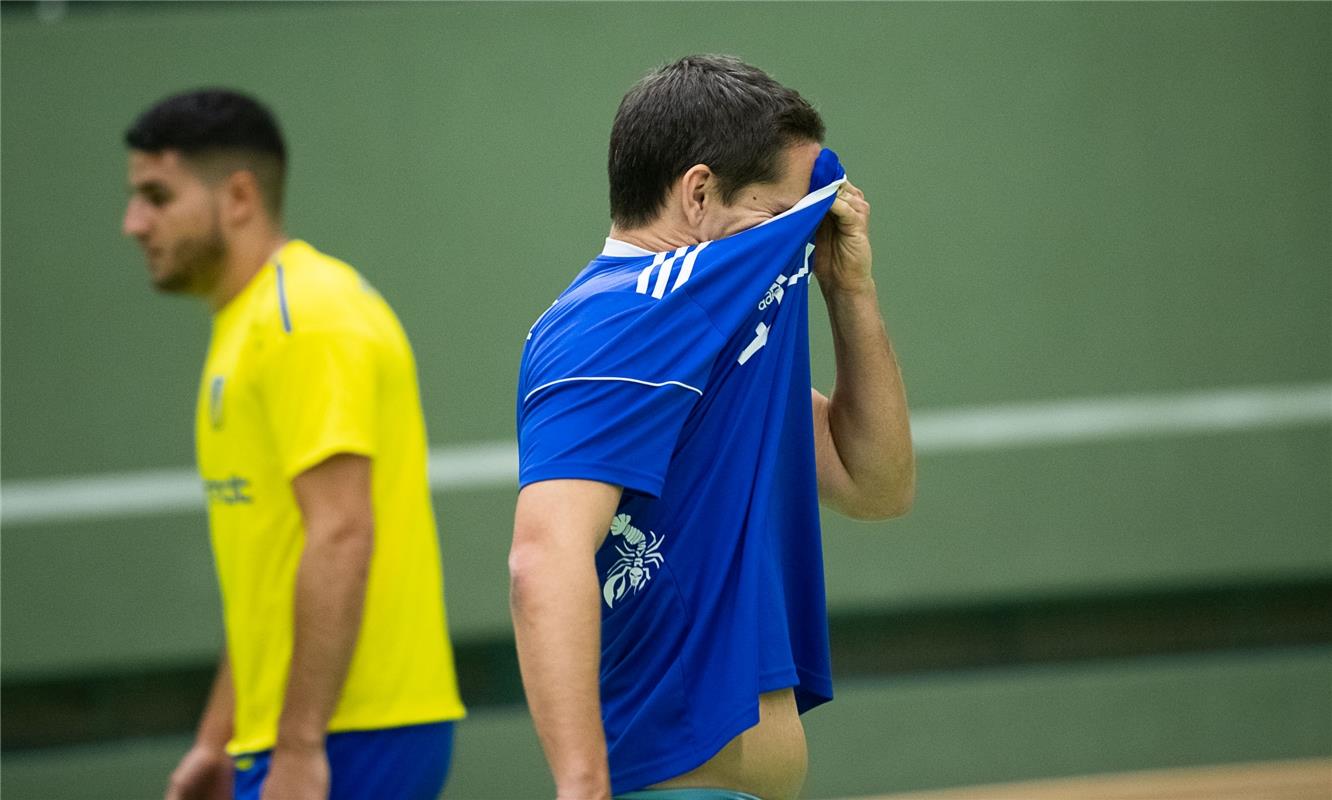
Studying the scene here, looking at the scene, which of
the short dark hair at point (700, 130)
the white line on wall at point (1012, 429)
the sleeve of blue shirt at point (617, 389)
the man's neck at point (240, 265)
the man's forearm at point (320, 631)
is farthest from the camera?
the white line on wall at point (1012, 429)

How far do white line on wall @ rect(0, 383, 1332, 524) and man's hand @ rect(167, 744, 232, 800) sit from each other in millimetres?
2121

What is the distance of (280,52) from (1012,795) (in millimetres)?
3592

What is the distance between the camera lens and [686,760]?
149 centimetres

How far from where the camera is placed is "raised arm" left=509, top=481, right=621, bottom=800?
1.33 m

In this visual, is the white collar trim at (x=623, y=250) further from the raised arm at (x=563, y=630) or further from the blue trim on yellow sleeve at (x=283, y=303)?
the blue trim on yellow sleeve at (x=283, y=303)

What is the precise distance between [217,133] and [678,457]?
5.50 feet

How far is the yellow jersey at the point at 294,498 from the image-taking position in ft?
7.83

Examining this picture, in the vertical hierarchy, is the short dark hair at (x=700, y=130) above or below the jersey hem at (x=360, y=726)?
above

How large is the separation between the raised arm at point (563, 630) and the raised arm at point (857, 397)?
55 cm

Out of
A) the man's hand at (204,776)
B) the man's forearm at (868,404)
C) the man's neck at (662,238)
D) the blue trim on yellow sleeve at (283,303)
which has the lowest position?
the man's hand at (204,776)

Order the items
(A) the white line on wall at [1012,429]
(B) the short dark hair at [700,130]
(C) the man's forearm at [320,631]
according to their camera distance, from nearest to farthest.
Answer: (B) the short dark hair at [700,130] → (C) the man's forearm at [320,631] → (A) the white line on wall at [1012,429]

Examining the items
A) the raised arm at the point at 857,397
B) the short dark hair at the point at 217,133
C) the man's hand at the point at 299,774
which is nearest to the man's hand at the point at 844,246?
the raised arm at the point at 857,397

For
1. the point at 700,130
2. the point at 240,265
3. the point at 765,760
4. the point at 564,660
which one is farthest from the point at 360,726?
the point at 700,130

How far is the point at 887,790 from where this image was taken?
4922 mm
